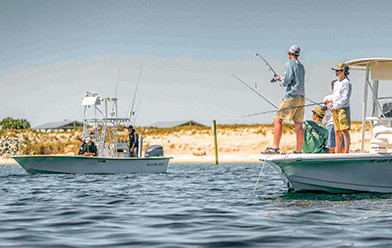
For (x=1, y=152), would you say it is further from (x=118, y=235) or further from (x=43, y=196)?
(x=118, y=235)

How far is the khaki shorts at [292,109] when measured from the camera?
9836 millimetres

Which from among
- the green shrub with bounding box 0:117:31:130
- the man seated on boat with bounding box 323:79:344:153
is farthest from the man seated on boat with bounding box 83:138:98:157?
the green shrub with bounding box 0:117:31:130

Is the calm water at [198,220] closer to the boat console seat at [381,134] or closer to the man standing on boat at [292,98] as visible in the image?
the boat console seat at [381,134]

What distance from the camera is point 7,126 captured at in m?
94.9

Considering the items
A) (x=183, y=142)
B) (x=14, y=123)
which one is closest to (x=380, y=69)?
(x=183, y=142)

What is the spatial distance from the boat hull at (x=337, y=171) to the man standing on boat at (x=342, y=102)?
0.59m

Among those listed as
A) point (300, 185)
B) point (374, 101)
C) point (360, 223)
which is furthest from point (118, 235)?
point (374, 101)

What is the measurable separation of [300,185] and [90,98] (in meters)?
12.3

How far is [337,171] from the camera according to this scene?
33.1ft

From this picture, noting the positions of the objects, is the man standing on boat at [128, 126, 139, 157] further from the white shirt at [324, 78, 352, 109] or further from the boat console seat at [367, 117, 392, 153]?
the white shirt at [324, 78, 352, 109]

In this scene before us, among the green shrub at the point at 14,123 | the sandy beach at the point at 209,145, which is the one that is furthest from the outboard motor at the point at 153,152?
the green shrub at the point at 14,123

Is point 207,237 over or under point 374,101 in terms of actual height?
under

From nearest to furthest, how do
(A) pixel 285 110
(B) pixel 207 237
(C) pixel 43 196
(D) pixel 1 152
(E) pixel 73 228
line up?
(B) pixel 207 237 < (E) pixel 73 228 < (A) pixel 285 110 < (C) pixel 43 196 < (D) pixel 1 152

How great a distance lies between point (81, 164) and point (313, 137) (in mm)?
11430
